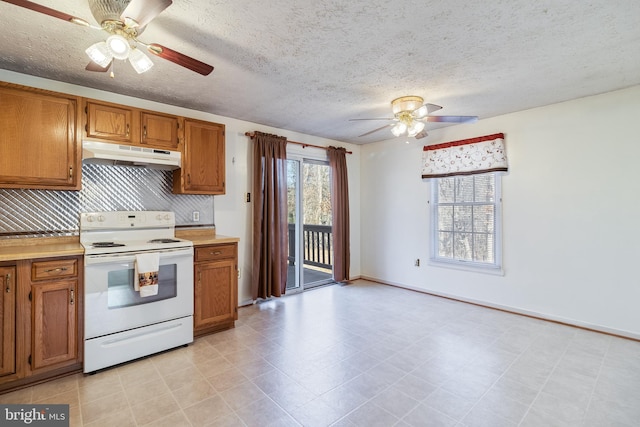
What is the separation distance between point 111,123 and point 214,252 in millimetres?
1525

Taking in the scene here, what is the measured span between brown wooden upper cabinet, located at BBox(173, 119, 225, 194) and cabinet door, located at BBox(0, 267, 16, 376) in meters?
1.50

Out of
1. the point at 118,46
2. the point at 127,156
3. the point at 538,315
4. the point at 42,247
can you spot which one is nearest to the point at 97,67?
the point at 118,46

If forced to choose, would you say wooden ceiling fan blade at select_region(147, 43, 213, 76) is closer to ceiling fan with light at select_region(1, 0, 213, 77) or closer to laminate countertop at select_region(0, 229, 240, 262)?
ceiling fan with light at select_region(1, 0, 213, 77)

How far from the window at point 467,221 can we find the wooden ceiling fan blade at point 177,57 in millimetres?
3558

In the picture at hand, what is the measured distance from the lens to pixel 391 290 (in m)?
4.73

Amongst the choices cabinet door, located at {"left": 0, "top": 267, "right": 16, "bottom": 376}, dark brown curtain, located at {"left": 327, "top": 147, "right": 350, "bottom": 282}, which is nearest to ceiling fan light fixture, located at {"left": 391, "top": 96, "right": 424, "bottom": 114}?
dark brown curtain, located at {"left": 327, "top": 147, "right": 350, "bottom": 282}

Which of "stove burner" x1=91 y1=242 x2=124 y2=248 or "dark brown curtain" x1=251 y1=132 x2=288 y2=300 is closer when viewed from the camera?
"stove burner" x1=91 y1=242 x2=124 y2=248

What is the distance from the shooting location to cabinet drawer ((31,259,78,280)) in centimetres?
218

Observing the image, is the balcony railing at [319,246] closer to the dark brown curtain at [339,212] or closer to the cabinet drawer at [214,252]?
the dark brown curtain at [339,212]

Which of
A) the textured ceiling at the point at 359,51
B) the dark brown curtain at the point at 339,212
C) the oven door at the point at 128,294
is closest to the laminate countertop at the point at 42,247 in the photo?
the oven door at the point at 128,294

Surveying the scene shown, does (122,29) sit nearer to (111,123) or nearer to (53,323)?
(111,123)

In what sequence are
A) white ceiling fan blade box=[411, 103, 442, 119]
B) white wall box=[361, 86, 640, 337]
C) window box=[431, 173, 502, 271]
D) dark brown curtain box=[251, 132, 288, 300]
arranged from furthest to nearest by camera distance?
dark brown curtain box=[251, 132, 288, 300], window box=[431, 173, 502, 271], white wall box=[361, 86, 640, 337], white ceiling fan blade box=[411, 103, 442, 119]

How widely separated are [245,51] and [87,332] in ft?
8.12

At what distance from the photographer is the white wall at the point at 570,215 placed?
2.98 metres
